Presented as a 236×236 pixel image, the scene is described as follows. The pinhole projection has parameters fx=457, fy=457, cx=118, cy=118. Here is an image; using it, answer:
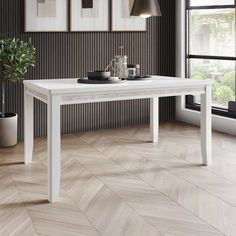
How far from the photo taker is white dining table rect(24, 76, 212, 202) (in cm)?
327

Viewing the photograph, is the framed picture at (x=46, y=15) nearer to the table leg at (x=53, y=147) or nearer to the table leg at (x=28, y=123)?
the table leg at (x=28, y=123)

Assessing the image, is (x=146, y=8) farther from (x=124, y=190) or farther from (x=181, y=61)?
(x=181, y=61)

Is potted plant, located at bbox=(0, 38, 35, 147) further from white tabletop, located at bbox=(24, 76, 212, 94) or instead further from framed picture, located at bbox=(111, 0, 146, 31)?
framed picture, located at bbox=(111, 0, 146, 31)

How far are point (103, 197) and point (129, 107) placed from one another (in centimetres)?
284

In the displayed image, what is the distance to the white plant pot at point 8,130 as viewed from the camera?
4754 mm

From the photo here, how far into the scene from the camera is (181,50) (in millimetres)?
6141

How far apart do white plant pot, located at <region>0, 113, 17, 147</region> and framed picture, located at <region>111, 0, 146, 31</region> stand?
1777 millimetres

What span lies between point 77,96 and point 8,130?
5.47 ft

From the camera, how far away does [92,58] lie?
5.66 m

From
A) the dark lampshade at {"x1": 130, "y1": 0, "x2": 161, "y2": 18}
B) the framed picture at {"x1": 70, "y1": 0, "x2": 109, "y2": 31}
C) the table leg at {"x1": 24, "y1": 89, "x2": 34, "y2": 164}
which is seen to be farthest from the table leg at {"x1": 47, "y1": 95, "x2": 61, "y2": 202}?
the framed picture at {"x1": 70, "y1": 0, "x2": 109, "y2": 31}

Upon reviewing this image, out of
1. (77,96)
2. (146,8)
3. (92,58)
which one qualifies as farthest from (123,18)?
(77,96)

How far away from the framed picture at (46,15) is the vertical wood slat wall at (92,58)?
0.08m

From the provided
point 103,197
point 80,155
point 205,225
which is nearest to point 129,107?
point 80,155

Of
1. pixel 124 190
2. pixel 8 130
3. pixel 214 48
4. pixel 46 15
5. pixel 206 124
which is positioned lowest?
pixel 124 190
